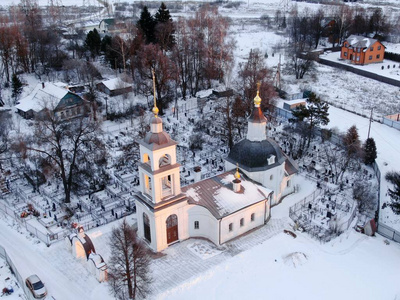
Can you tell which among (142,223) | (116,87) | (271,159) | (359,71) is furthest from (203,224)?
(359,71)

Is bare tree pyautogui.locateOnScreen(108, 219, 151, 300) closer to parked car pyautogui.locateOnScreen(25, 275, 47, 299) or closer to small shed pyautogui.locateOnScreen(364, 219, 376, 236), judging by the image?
parked car pyautogui.locateOnScreen(25, 275, 47, 299)

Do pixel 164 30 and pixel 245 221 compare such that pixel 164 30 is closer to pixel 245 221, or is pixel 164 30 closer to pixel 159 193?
pixel 245 221

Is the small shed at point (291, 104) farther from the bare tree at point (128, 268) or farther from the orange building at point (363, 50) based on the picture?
the bare tree at point (128, 268)

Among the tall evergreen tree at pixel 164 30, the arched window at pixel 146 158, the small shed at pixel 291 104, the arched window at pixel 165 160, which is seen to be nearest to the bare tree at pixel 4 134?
the arched window at pixel 146 158

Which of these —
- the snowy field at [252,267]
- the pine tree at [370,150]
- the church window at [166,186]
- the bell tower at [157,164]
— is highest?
the bell tower at [157,164]

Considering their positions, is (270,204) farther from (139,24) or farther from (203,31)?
(139,24)

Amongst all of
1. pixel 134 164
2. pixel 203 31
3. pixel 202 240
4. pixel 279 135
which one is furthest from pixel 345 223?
pixel 203 31
